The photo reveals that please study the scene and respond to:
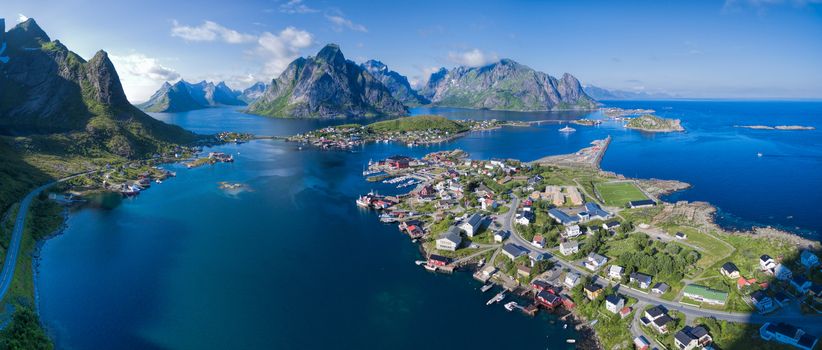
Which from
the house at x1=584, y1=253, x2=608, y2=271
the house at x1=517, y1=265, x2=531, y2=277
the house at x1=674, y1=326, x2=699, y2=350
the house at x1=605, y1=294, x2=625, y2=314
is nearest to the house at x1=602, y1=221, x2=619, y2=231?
the house at x1=584, y1=253, x2=608, y2=271

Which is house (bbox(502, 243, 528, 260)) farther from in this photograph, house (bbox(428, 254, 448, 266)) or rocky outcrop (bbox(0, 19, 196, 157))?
rocky outcrop (bbox(0, 19, 196, 157))

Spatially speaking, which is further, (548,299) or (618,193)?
(618,193)

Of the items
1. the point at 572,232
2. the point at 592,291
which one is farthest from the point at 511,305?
the point at 572,232

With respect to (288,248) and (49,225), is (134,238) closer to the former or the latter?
(49,225)

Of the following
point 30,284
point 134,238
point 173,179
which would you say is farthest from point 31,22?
point 30,284

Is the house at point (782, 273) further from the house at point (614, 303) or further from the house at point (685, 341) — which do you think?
the house at point (614, 303)

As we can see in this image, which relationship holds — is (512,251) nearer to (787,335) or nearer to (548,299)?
(548,299)

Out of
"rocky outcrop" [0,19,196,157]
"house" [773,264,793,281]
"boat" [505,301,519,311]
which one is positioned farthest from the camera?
"rocky outcrop" [0,19,196,157]

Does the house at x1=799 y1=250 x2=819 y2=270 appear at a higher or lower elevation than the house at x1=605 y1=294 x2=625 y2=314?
higher
